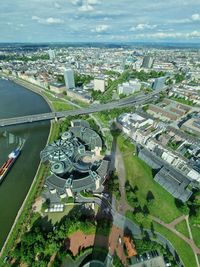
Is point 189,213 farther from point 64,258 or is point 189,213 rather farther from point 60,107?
point 60,107

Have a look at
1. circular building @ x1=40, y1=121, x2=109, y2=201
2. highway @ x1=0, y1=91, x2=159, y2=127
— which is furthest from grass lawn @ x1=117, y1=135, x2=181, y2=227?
highway @ x1=0, y1=91, x2=159, y2=127

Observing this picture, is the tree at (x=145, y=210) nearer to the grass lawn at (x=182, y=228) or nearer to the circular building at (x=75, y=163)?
the grass lawn at (x=182, y=228)

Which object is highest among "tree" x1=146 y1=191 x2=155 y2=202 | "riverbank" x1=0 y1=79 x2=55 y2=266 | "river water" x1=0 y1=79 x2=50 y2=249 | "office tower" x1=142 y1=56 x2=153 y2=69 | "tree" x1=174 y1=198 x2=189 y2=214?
"office tower" x1=142 y1=56 x2=153 y2=69

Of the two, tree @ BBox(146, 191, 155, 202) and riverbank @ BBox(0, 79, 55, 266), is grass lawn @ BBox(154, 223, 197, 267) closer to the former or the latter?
tree @ BBox(146, 191, 155, 202)

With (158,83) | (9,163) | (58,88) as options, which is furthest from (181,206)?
(158,83)

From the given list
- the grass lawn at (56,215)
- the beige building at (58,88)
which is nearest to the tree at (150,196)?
the grass lawn at (56,215)

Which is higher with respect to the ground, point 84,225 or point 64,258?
point 84,225

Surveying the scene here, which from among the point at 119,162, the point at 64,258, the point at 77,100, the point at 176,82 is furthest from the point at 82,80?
the point at 64,258
